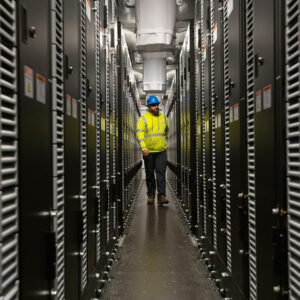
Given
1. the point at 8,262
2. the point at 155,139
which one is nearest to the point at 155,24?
the point at 155,139

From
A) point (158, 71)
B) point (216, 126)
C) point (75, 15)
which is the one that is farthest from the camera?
point (158, 71)

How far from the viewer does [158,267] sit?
372 centimetres

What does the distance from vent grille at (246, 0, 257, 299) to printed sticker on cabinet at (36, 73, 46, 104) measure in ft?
3.66

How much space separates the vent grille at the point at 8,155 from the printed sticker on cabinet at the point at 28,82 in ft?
0.34

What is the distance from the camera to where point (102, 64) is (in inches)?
131

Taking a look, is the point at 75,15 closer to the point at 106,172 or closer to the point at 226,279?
the point at 106,172

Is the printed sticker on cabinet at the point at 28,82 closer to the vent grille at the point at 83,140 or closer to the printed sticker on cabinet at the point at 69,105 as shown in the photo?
the printed sticker on cabinet at the point at 69,105

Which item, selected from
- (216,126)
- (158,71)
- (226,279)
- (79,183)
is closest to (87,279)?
(79,183)

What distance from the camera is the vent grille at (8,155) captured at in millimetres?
1112

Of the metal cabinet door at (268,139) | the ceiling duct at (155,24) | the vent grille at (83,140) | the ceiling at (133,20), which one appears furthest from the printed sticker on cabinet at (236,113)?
the ceiling at (133,20)

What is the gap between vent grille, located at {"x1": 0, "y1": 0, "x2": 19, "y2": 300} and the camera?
3.65 feet

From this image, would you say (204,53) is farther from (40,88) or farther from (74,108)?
(40,88)

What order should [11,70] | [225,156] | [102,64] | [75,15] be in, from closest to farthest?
[11,70]
[75,15]
[225,156]
[102,64]

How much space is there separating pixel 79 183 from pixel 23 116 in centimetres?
104
